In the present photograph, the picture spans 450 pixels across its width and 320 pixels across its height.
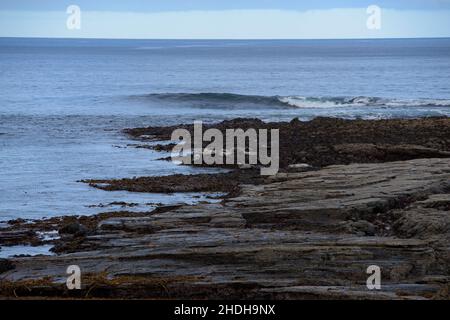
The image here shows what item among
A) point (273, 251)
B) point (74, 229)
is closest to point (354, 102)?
point (74, 229)

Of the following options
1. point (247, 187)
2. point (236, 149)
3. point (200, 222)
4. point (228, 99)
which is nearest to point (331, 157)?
point (236, 149)

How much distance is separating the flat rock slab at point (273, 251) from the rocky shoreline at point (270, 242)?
23mm

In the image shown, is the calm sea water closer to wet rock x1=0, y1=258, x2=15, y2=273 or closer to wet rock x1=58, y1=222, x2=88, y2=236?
wet rock x1=58, y1=222, x2=88, y2=236

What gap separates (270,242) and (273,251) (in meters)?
0.79

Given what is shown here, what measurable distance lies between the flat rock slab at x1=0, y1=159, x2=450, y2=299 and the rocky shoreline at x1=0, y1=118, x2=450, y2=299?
0.08 ft

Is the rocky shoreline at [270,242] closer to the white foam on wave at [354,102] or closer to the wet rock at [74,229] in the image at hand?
the wet rock at [74,229]

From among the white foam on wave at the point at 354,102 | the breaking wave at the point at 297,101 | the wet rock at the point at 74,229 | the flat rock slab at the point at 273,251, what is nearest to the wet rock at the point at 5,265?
the flat rock slab at the point at 273,251

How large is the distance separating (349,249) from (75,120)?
127 ft

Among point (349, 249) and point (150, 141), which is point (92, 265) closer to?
point (349, 249)

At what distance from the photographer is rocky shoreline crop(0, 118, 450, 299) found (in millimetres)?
13461

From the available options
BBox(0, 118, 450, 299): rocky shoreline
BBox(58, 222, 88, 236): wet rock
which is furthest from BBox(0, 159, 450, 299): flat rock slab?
BBox(58, 222, 88, 236): wet rock

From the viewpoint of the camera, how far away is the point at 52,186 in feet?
86.3

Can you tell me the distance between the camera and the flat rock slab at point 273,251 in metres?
13.4
